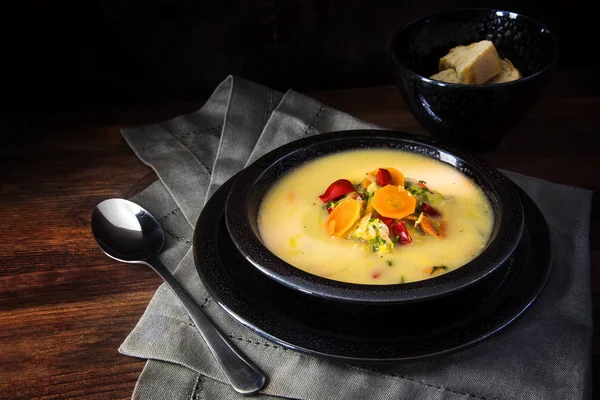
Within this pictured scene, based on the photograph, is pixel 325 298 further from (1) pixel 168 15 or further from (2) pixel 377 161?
(1) pixel 168 15

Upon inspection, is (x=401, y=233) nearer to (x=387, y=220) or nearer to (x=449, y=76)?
(x=387, y=220)

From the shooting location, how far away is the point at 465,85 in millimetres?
1526

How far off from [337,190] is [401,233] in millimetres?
167

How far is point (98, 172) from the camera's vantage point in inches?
67.8

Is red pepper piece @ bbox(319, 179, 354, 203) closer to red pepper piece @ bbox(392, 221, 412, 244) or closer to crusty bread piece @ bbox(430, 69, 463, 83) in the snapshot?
red pepper piece @ bbox(392, 221, 412, 244)

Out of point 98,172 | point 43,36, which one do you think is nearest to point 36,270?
point 98,172

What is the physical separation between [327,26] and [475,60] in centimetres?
58

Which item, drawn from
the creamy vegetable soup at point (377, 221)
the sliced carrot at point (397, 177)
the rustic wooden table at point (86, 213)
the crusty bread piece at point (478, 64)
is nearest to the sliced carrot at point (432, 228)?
the creamy vegetable soup at point (377, 221)

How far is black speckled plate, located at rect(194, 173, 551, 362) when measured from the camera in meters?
1.08

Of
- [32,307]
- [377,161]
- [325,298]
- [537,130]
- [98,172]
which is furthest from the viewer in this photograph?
[537,130]

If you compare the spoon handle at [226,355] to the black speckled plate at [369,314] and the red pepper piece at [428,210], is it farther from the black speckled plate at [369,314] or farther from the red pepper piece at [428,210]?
the red pepper piece at [428,210]

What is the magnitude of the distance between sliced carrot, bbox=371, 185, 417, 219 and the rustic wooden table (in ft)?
1.32

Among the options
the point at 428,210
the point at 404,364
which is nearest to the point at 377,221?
the point at 428,210

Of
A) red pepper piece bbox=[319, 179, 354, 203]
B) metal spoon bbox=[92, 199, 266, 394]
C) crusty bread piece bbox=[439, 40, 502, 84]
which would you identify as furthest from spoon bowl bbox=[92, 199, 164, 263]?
crusty bread piece bbox=[439, 40, 502, 84]
